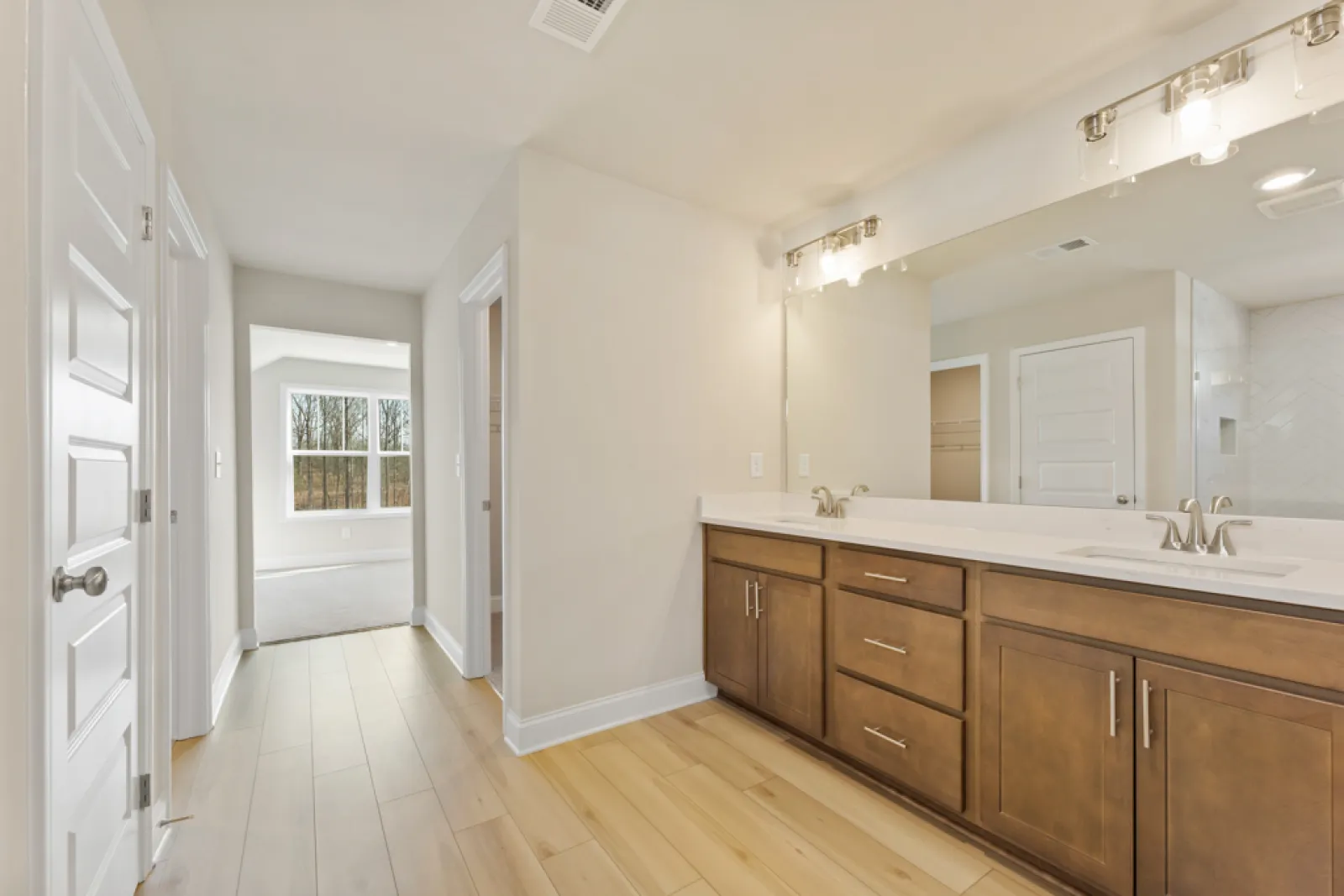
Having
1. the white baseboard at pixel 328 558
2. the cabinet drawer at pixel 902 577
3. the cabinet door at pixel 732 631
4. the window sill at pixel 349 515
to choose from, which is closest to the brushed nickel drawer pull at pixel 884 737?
the cabinet drawer at pixel 902 577

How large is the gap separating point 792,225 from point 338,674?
352cm

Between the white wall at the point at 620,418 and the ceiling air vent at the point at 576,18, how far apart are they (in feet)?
2.29

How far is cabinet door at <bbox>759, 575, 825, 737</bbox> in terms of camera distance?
2.28 m

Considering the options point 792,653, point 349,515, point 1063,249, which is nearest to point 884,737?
point 792,653

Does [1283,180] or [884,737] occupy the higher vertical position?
[1283,180]

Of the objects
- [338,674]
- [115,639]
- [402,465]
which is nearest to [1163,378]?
[115,639]

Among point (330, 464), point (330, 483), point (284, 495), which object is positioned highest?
point (330, 464)

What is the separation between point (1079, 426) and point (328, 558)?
24.1 feet

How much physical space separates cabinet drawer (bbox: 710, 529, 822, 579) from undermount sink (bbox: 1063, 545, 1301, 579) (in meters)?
0.86

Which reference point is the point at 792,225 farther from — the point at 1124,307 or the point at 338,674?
the point at 338,674

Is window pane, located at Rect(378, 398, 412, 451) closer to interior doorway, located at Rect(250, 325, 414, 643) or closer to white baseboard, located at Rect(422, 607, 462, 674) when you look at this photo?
interior doorway, located at Rect(250, 325, 414, 643)

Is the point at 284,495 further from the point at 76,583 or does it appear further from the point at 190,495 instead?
the point at 76,583

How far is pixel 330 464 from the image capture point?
6949 mm

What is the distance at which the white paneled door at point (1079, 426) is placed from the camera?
6.36 feet
